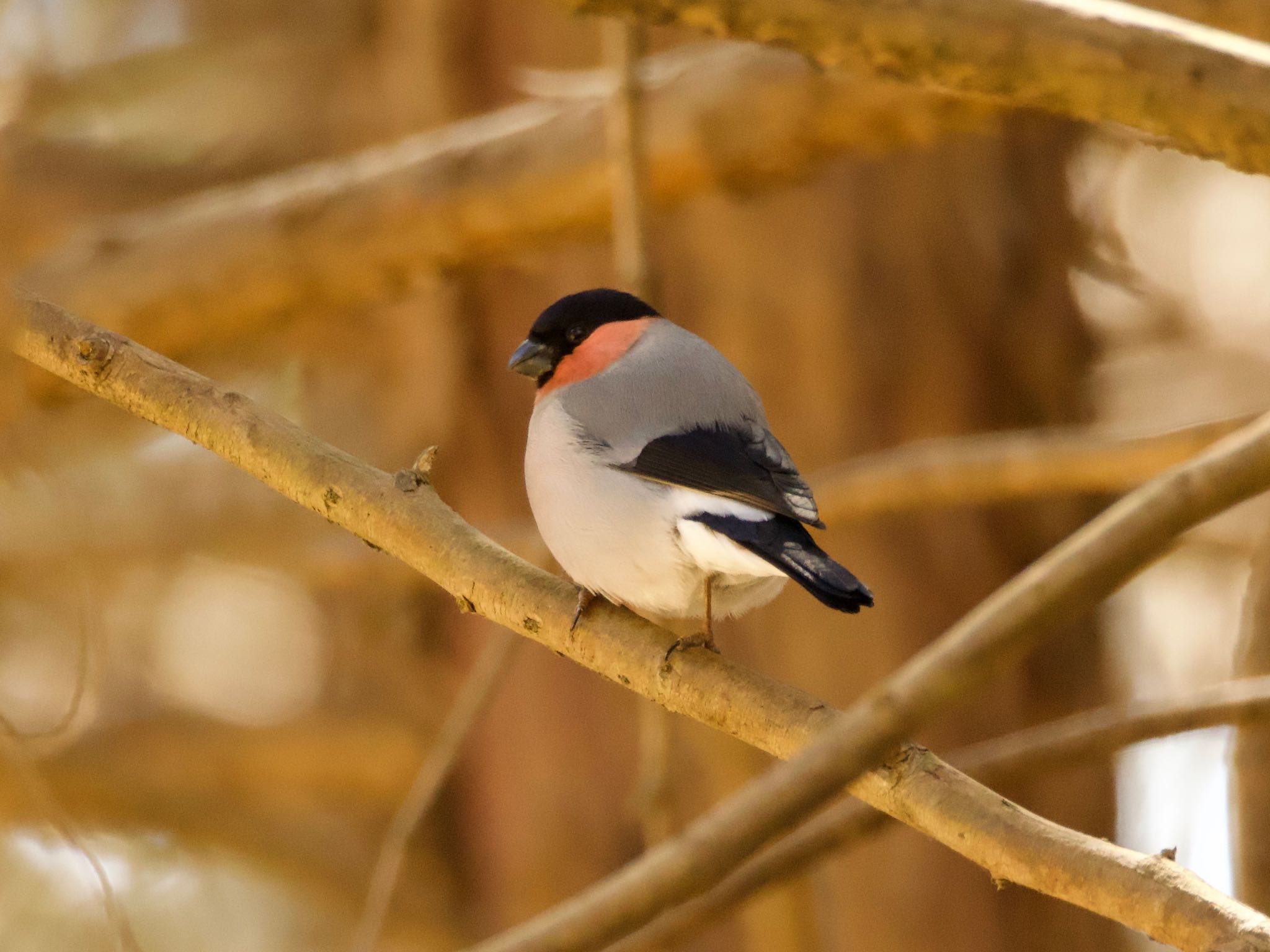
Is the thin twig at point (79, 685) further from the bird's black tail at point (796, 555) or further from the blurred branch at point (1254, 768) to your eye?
the blurred branch at point (1254, 768)

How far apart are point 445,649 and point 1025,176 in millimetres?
2050

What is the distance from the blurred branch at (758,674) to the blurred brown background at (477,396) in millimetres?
817

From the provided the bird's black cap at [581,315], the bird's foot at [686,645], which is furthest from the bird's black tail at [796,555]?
the bird's black cap at [581,315]

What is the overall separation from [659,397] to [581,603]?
38 centimetres

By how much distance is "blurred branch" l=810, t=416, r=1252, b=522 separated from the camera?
240 centimetres

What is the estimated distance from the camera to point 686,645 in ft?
4.82

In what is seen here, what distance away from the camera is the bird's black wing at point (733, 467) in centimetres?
154

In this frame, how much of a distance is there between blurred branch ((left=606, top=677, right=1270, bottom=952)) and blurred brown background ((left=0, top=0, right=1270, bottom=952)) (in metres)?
0.44

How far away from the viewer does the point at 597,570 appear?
1.61 meters

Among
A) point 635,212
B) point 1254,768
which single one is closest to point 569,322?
point 635,212

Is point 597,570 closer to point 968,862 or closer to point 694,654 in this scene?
point 694,654

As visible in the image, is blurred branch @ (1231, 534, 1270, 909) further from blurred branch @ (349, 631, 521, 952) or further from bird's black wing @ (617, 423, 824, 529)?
blurred branch @ (349, 631, 521, 952)

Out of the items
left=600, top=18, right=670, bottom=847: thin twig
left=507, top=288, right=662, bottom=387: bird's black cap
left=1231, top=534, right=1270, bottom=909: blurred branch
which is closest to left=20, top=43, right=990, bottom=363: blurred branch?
left=600, top=18, right=670, bottom=847: thin twig

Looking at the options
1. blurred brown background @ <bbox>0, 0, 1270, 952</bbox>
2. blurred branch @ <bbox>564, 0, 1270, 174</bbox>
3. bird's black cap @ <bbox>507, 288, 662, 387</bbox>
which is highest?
blurred branch @ <bbox>564, 0, 1270, 174</bbox>
